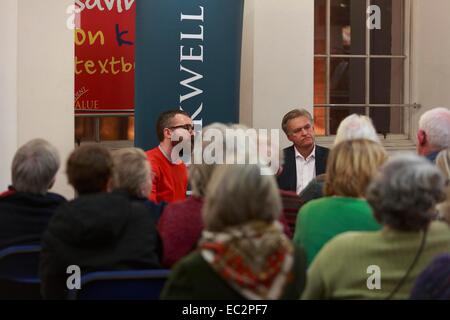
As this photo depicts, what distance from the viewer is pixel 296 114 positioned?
5.73 metres

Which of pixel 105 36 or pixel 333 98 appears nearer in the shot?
pixel 105 36

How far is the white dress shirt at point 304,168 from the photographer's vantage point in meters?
5.68

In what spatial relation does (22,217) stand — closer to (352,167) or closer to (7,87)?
(352,167)

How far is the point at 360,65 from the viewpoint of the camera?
759 centimetres

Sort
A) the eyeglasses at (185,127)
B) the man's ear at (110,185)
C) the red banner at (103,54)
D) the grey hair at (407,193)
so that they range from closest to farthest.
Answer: the grey hair at (407,193) < the man's ear at (110,185) < the eyeglasses at (185,127) < the red banner at (103,54)

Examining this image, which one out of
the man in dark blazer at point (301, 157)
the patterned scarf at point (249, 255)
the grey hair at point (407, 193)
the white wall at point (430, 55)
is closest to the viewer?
the patterned scarf at point (249, 255)

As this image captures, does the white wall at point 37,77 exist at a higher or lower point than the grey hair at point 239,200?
higher

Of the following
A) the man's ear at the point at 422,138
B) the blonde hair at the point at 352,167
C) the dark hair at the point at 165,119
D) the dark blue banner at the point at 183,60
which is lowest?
the blonde hair at the point at 352,167

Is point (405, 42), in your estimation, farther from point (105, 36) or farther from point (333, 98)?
point (105, 36)

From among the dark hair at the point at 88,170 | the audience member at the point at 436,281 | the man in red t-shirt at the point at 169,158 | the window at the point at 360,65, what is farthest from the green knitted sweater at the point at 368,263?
the window at the point at 360,65

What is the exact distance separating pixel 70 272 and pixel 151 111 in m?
2.46

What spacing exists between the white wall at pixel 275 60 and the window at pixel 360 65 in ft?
2.55

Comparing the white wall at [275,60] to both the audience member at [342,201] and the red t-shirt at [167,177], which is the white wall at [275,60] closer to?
the red t-shirt at [167,177]
